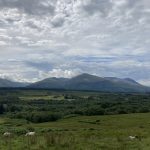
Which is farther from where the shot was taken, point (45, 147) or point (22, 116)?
point (22, 116)

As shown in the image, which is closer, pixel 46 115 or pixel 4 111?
pixel 46 115

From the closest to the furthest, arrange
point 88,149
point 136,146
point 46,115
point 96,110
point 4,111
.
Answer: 1. point 88,149
2. point 136,146
3. point 46,115
4. point 96,110
5. point 4,111

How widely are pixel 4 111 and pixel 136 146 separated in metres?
177

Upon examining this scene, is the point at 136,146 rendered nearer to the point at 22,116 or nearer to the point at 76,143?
the point at 76,143

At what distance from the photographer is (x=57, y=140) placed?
24.2 meters

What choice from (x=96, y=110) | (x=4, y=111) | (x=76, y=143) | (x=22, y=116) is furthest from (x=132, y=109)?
(x=76, y=143)

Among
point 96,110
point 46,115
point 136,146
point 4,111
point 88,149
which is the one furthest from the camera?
point 4,111

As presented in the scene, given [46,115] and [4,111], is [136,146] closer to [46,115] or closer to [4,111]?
[46,115]

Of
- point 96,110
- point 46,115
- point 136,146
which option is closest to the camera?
point 136,146

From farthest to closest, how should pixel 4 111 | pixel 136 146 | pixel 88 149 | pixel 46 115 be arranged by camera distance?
1. pixel 4 111
2. pixel 46 115
3. pixel 136 146
4. pixel 88 149

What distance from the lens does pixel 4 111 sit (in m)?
194

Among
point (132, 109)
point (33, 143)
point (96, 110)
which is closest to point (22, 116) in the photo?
point (96, 110)

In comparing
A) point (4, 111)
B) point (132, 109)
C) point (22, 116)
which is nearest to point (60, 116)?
point (22, 116)

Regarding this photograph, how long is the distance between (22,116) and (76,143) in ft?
429
